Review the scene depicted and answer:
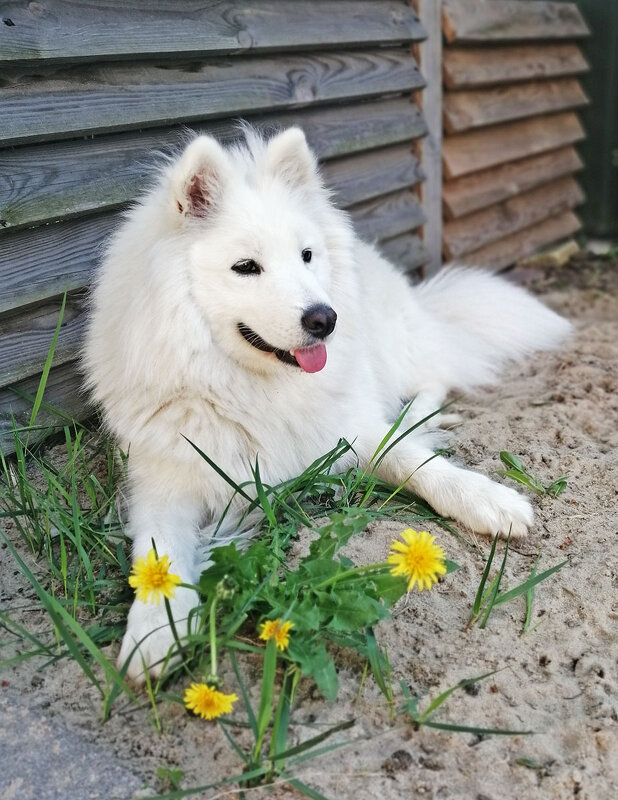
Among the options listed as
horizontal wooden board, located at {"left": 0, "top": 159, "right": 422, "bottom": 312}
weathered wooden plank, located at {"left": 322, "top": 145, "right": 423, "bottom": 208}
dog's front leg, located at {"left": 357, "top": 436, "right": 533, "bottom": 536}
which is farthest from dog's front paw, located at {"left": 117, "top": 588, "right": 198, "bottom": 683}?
weathered wooden plank, located at {"left": 322, "top": 145, "right": 423, "bottom": 208}

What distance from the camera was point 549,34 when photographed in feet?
17.8

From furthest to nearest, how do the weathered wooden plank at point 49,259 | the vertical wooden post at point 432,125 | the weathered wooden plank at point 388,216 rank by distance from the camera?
1. the vertical wooden post at point 432,125
2. the weathered wooden plank at point 388,216
3. the weathered wooden plank at point 49,259

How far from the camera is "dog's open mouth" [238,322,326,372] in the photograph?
208cm

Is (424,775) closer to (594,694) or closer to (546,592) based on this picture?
(594,694)

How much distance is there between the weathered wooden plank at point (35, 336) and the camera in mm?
2469

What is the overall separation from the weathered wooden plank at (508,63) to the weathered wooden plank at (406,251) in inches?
38.6

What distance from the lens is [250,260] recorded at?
6.76 feet

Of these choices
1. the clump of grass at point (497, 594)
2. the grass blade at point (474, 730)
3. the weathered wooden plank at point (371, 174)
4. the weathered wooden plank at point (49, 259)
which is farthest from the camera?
the weathered wooden plank at point (371, 174)

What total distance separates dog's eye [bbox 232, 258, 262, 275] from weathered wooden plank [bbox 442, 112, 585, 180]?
118 inches

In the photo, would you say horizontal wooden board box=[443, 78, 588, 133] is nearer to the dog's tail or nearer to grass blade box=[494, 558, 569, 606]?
the dog's tail

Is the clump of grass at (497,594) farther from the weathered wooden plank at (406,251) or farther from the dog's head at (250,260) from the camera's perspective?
the weathered wooden plank at (406,251)

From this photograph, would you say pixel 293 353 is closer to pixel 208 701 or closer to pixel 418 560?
pixel 418 560

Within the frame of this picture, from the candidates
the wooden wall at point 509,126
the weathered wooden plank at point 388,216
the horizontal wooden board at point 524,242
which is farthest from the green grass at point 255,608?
A: the horizontal wooden board at point 524,242

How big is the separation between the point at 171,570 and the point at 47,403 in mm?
961
